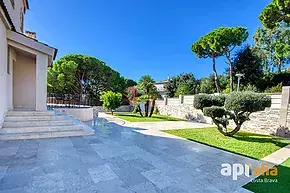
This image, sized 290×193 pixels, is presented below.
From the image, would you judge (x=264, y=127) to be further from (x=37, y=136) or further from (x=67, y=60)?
(x=67, y=60)

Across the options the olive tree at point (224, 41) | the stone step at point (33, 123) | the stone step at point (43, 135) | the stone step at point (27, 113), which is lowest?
the stone step at point (43, 135)

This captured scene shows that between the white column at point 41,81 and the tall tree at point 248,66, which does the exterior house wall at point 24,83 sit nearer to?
the white column at point 41,81

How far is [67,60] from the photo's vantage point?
24875 millimetres

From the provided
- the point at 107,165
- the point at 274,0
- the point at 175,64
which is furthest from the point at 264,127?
the point at 175,64

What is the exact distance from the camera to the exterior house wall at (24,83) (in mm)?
8938

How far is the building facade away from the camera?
6012 millimetres

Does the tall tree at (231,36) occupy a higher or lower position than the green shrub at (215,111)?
higher

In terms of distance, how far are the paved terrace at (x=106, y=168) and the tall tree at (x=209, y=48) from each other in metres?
20.7

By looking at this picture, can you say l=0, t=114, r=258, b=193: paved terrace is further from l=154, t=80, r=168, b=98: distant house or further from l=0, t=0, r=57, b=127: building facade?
l=154, t=80, r=168, b=98: distant house

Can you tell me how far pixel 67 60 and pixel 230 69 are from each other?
2207cm

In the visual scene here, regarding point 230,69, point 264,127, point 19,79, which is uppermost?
point 230,69

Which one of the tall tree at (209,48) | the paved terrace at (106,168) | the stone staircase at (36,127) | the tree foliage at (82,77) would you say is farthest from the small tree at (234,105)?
the tree foliage at (82,77)

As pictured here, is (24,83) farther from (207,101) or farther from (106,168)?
(207,101)

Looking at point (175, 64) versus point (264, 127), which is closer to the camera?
point (264, 127)
